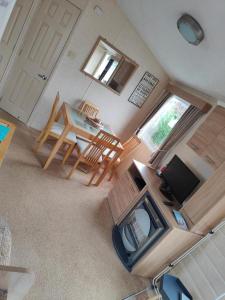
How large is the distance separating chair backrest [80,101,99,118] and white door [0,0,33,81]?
126 centimetres

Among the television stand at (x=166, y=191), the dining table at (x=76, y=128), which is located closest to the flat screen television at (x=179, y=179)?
the television stand at (x=166, y=191)

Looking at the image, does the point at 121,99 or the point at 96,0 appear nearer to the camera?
the point at 96,0

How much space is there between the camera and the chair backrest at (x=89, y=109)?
4.01 meters

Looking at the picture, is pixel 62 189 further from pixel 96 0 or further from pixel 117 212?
pixel 96 0

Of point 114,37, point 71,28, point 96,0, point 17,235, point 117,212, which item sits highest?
point 96,0

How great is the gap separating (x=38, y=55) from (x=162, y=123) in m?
2.24

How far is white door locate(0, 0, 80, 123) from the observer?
3.44 m

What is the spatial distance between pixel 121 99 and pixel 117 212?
1953mm

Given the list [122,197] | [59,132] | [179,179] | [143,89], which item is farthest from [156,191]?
[143,89]

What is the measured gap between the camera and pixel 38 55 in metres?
3.64

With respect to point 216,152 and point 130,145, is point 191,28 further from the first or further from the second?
point 130,145

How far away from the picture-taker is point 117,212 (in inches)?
125

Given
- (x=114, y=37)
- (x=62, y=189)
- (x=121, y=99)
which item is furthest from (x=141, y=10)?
(x=62, y=189)

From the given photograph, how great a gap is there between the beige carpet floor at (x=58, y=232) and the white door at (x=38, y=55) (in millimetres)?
772
